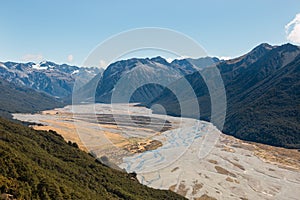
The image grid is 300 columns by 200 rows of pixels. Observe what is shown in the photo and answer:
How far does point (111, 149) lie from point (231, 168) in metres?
36.0

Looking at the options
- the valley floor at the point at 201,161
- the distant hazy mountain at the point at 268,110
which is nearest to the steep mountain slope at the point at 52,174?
the valley floor at the point at 201,161

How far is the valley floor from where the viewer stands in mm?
59938

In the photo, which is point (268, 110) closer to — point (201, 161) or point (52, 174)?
point (201, 161)

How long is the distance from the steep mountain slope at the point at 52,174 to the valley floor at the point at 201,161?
15.7m

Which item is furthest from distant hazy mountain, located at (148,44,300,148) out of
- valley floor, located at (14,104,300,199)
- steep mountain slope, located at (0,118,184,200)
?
steep mountain slope, located at (0,118,184,200)

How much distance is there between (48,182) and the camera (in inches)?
1218

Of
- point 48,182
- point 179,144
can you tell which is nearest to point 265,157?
point 179,144

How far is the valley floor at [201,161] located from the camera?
5994 centimetres

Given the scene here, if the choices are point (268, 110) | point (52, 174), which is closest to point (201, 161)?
point (52, 174)

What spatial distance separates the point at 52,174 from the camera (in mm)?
36969

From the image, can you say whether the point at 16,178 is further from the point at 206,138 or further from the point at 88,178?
the point at 206,138

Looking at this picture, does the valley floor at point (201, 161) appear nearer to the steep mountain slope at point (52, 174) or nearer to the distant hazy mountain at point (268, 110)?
the distant hazy mountain at point (268, 110)

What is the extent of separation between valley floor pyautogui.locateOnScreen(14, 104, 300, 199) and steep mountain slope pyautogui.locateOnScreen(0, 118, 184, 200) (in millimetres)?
15663

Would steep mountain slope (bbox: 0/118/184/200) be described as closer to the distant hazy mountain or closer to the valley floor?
the valley floor
